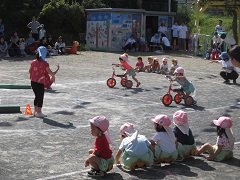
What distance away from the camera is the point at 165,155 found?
8.01 metres

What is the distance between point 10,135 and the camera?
383 inches

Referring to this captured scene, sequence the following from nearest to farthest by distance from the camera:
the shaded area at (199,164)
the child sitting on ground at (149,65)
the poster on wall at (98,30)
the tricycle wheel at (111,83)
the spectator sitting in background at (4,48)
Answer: the shaded area at (199,164) → the tricycle wheel at (111,83) → the child sitting on ground at (149,65) → the spectator sitting in background at (4,48) → the poster on wall at (98,30)

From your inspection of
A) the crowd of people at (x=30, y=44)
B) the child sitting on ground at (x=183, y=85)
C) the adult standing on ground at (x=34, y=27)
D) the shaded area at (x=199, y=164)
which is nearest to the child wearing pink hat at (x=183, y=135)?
the shaded area at (x=199, y=164)

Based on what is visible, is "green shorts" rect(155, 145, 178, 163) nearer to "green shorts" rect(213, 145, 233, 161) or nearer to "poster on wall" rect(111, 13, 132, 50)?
"green shorts" rect(213, 145, 233, 161)

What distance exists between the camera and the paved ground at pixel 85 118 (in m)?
7.66

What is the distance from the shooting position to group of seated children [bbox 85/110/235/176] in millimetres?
7508

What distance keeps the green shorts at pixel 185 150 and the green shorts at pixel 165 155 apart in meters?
0.24

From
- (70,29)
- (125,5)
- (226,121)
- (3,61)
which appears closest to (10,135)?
(226,121)

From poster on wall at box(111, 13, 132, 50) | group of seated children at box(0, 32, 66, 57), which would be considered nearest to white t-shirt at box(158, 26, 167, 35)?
poster on wall at box(111, 13, 132, 50)

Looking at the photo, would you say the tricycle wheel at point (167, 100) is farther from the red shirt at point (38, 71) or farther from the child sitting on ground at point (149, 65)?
the child sitting on ground at point (149, 65)

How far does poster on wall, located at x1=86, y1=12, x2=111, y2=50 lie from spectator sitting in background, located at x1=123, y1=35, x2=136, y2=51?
A: 3.69 feet

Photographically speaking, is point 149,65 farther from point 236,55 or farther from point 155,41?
point 236,55

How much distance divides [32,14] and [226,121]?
25.8m

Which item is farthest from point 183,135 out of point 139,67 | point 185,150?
point 139,67
